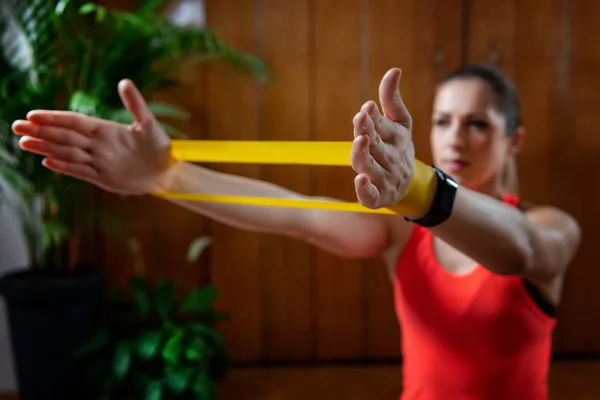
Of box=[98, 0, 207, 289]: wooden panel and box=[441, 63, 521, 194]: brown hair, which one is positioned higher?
box=[441, 63, 521, 194]: brown hair

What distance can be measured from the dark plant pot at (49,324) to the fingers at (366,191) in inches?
58.3

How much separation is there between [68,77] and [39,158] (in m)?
0.23

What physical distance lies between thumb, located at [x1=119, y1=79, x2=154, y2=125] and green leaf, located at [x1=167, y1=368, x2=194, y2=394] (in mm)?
1251

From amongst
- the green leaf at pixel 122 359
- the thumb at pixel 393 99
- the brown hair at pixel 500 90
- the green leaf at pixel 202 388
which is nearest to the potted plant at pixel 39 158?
the green leaf at pixel 122 359

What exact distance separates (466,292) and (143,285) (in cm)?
140

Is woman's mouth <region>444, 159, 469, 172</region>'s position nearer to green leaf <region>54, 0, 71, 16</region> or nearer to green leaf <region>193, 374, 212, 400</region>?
green leaf <region>54, 0, 71, 16</region>

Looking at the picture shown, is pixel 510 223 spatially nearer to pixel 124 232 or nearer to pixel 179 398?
pixel 179 398

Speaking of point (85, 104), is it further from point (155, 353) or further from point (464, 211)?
point (464, 211)

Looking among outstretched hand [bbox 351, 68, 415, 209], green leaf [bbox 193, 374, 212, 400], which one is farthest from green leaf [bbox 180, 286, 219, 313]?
outstretched hand [bbox 351, 68, 415, 209]

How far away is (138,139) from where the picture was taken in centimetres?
72

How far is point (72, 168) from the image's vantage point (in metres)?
0.68

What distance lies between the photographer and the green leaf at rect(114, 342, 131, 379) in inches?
70.2

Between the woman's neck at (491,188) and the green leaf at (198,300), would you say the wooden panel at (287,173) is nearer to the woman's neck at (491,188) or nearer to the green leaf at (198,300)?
the green leaf at (198,300)

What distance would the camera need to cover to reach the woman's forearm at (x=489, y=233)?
657 millimetres
